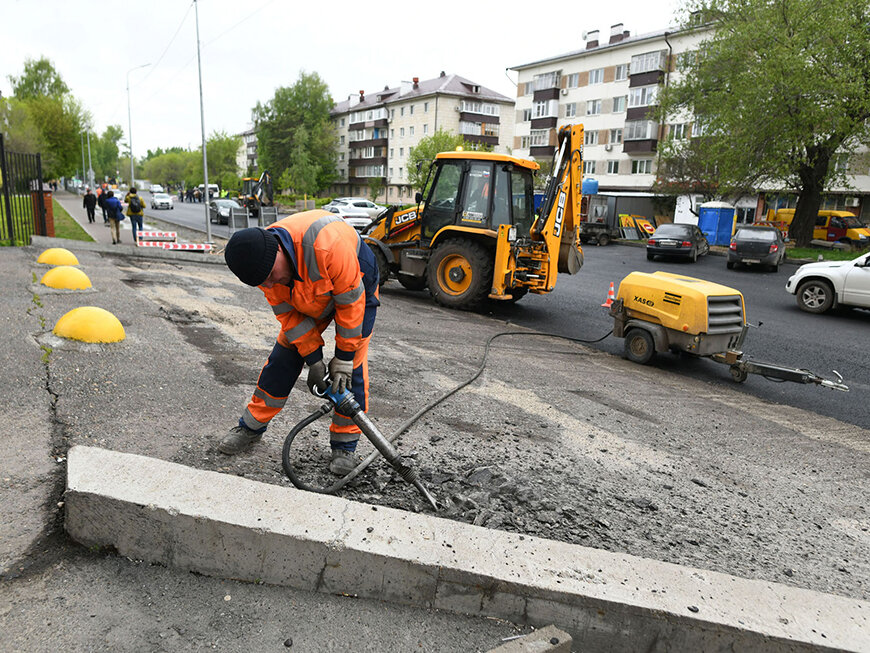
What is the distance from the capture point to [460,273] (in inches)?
407

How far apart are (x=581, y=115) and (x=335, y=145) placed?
36388mm

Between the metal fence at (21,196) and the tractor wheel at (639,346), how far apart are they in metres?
12.9

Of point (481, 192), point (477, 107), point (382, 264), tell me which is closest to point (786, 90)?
point (481, 192)

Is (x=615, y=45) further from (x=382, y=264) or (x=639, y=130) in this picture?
Answer: (x=382, y=264)

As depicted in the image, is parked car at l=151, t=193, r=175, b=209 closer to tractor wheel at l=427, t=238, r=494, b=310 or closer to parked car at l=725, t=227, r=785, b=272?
parked car at l=725, t=227, r=785, b=272

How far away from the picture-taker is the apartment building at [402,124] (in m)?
63.7

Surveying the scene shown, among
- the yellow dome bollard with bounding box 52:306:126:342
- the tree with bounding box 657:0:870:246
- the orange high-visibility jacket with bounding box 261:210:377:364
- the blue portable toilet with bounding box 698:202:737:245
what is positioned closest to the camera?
the orange high-visibility jacket with bounding box 261:210:377:364

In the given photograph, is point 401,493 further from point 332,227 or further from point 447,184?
point 447,184

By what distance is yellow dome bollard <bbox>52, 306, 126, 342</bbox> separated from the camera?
219 inches

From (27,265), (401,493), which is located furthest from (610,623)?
(27,265)

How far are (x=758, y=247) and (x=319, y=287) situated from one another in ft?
64.6

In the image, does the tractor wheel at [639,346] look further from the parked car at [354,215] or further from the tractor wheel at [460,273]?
the parked car at [354,215]

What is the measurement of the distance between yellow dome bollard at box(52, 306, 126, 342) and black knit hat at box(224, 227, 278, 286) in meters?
3.28

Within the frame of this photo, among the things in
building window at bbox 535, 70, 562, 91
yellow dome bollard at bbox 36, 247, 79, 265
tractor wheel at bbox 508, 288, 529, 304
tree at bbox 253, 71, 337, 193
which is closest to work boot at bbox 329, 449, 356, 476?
tractor wheel at bbox 508, 288, 529, 304
